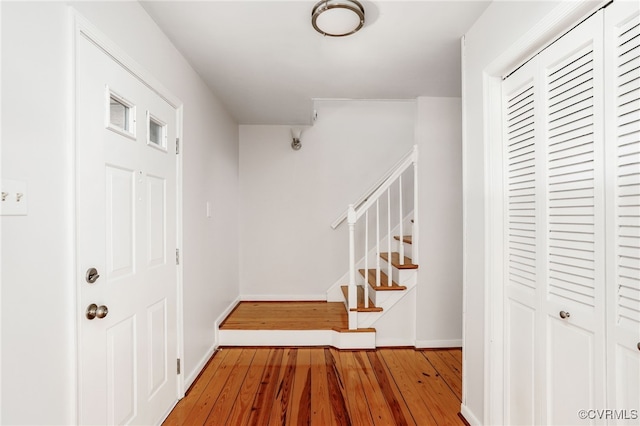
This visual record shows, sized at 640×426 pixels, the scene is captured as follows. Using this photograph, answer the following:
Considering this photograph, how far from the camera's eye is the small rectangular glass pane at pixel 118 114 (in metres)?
1.46

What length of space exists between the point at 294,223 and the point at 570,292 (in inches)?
119

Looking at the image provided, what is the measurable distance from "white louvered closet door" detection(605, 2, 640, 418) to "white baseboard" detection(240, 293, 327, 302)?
3.08 m

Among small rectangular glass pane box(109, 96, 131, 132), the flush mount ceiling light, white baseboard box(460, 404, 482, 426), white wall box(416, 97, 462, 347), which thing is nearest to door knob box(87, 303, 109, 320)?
small rectangular glass pane box(109, 96, 131, 132)

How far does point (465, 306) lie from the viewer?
1.98 metres

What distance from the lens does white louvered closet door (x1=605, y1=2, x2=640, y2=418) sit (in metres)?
0.98

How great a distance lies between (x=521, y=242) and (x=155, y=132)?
2.07m

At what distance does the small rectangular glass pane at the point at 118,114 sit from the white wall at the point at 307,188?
240 centimetres

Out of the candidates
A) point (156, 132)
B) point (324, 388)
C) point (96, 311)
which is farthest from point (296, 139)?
point (96, 311)

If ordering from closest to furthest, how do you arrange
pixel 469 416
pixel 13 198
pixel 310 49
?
pixel 13 198, pixel 469 416, pixel 310 49

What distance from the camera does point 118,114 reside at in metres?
1.52

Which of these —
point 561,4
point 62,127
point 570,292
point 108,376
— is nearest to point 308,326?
point 108,376

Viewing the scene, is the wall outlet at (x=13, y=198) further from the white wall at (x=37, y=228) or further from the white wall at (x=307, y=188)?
the white wall at (x=307, y=188)

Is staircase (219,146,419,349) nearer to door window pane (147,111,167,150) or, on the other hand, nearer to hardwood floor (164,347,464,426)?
hardwood floor (164,347,464,426)

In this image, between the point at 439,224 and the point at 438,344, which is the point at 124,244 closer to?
A: the point at 439,224
